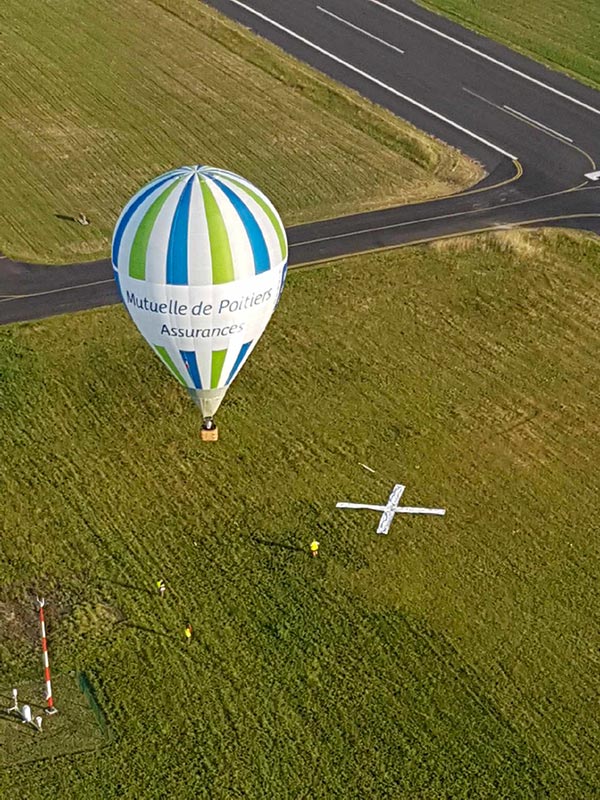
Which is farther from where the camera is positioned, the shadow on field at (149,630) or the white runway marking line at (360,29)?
the white runway marking line at (360,29)

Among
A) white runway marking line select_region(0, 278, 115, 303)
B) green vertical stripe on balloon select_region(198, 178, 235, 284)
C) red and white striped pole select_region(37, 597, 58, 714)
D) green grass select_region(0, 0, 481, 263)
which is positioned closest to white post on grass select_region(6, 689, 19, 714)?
red and white striped pole select_region(37, 597, 58, 714)

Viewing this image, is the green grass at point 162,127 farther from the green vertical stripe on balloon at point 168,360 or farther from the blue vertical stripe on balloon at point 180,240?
the blue vertical stripe on balloon at point 180,240

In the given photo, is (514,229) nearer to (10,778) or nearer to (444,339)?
(444,339)

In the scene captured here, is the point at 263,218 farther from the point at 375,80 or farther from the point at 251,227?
the point at 375,80

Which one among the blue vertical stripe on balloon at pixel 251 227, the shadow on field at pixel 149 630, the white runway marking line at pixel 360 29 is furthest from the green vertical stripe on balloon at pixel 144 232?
the white runway marking line at pixel 360 29

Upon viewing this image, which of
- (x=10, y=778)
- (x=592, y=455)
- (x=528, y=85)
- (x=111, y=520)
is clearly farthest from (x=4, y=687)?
(x=528, y=85)
